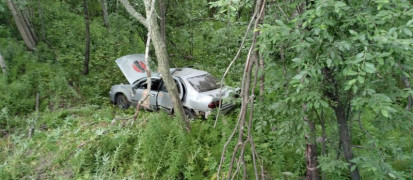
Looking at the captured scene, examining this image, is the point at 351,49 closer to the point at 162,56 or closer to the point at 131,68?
the point at 162,56

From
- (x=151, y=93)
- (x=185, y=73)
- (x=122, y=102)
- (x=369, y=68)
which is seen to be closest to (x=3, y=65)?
(x=122, y=102)

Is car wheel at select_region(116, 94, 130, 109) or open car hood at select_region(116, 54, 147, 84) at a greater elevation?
open car hood at select_region(116, 54, 147, 84)

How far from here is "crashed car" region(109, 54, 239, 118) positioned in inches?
285

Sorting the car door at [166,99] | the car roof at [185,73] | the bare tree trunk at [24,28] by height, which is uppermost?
the bare tree trunk at [24,28]

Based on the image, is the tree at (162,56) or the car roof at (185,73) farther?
the car roof at (185,73)

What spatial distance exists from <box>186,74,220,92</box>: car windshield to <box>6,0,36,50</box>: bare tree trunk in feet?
24.5

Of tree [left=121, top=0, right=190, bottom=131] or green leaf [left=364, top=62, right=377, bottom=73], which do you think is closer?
green leaf [left=364, top=62, right=377, bottom=73]

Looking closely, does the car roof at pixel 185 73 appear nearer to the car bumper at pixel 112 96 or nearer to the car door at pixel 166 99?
the car door at pixel 166 99

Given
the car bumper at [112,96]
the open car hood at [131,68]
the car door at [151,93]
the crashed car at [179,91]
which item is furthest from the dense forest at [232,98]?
the open car hood at [131,68]

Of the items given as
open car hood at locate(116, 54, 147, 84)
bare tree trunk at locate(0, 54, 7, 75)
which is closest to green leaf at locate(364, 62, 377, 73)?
open car hood at locate(116, 54, 147, 84)

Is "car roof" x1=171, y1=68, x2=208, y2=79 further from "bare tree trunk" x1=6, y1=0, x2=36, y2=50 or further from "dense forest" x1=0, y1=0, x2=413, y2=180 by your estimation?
"bare tree trunk" x1=6, y1=0, x2=36, y2=50

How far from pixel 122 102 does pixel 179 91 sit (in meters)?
2.52

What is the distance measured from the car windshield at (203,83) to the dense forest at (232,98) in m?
0.80

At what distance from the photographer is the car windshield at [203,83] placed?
24.8ft
